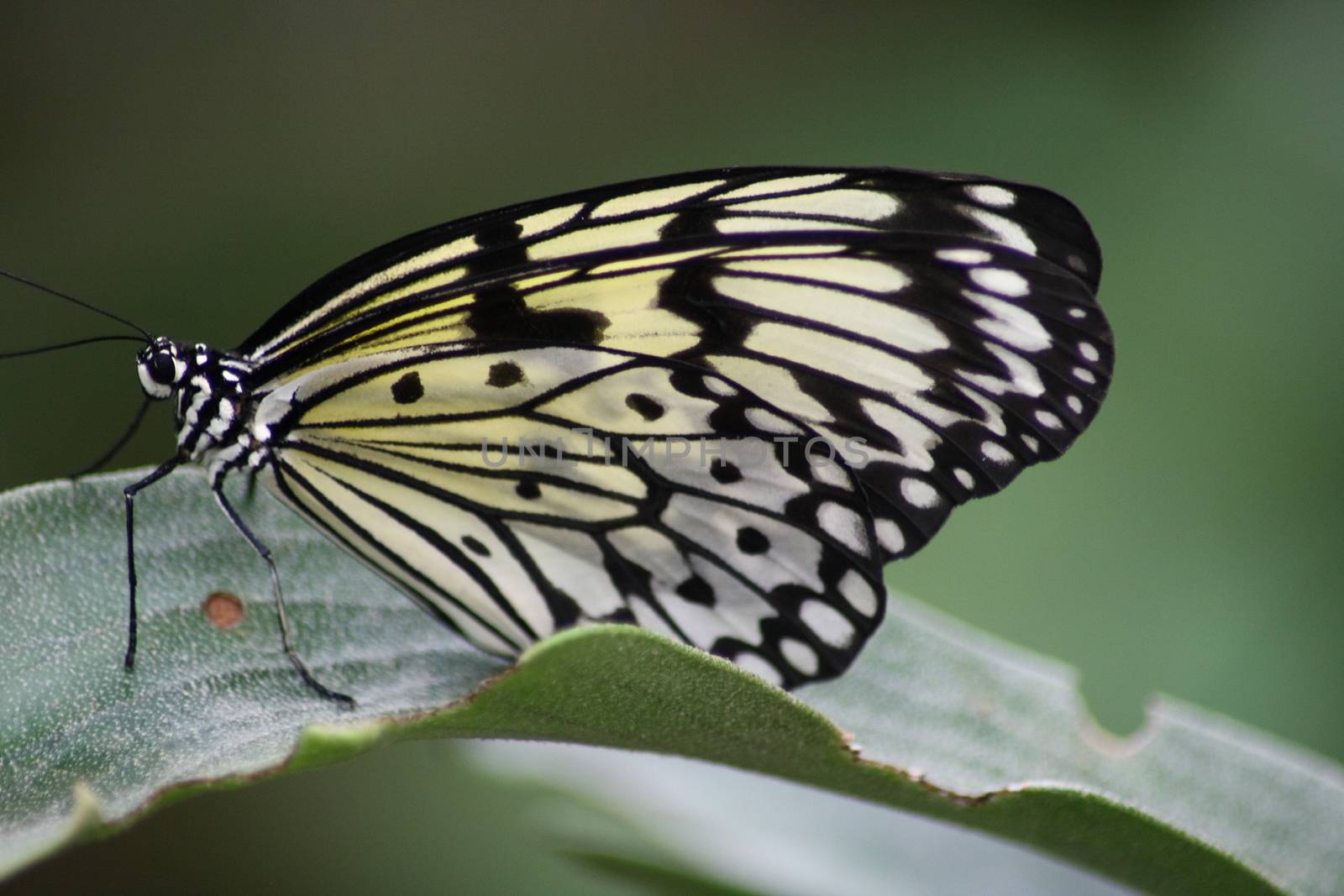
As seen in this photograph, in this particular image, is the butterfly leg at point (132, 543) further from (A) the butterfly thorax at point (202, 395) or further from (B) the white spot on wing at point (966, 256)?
(B) the white spot on wing at point (966, 256)

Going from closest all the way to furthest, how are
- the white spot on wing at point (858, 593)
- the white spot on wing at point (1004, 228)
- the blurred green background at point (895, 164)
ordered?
the white spot on wing at point (1004, 228) → the white spot on wing at point (858, 593) → the blurred green background at point (895, 164)

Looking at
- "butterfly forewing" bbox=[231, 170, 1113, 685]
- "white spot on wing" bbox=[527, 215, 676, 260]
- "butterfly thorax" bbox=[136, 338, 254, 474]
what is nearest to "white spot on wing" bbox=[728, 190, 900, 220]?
"butterfly forewing" bbox=[231, 170, 1113, 685]

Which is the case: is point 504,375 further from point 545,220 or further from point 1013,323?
point 1013,323

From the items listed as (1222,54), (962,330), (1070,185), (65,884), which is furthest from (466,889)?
(1222,54)

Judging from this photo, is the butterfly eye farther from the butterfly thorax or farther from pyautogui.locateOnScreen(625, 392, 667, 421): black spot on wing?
pyautogui.locateOnScreen(625, 392, 667, 421): black spot on wing

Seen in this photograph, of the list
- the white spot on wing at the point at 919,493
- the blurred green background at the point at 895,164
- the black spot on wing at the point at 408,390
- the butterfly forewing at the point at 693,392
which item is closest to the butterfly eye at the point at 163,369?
the butterfly forewing at the point at 693,392

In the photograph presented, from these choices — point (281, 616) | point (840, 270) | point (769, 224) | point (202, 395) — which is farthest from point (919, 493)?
point (202, 395)

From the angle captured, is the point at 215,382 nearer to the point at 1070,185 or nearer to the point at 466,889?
the point at 466,889
